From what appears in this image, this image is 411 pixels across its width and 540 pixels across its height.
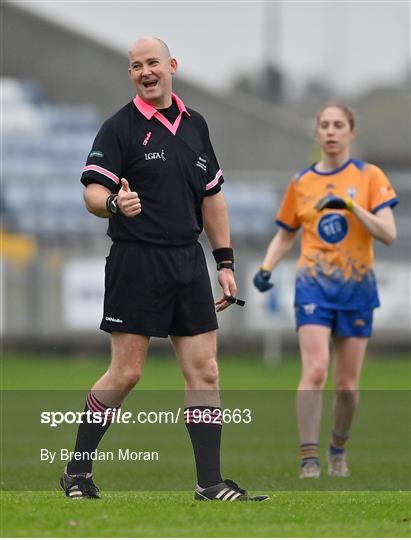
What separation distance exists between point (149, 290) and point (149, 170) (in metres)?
0.59

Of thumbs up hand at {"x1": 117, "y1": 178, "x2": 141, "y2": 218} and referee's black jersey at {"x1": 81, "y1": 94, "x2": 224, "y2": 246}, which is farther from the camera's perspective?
A: referee's black jersey at {"x1": 81, "y1": 94, "x2": 224, "y2": 246}

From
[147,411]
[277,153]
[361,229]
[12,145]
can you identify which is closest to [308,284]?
[361,229]

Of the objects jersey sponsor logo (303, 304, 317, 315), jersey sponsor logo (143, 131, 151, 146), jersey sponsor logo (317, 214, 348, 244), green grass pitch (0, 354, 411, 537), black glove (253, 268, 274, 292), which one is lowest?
green grass pitch (0, 354, 411, 537)

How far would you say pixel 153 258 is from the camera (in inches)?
290

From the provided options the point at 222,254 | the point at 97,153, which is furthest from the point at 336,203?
the point at 97,153

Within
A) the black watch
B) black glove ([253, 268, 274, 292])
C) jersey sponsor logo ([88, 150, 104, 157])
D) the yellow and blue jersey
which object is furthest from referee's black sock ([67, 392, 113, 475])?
black glove ([253, 268, 274, 292])

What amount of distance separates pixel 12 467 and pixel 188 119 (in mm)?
3506

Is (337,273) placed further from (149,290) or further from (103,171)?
(103,171)

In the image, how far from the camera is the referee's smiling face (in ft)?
24.0

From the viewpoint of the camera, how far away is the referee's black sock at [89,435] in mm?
7406

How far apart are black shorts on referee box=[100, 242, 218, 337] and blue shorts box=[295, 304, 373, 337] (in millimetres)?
2462

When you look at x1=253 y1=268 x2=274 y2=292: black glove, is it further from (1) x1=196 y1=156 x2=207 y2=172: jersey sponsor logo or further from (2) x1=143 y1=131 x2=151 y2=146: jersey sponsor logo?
(2) x1=143 y1=131 x2=151 y2=146: jersey sponsor logo

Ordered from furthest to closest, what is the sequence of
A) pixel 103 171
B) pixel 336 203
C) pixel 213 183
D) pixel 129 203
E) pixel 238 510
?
pixel 336 203
pixel 213 183
pixel 103 171
pixel 129 203
pixel 238 510

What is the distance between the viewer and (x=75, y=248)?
23.2m
